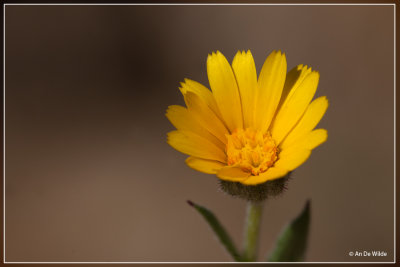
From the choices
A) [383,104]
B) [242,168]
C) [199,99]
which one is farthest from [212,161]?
[383,104]

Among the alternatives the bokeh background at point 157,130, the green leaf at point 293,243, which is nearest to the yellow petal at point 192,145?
the green leaf at point 293,243

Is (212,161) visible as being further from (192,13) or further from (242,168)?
(192,13)

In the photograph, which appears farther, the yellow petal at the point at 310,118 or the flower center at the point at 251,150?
the flower center at the point at 251,150

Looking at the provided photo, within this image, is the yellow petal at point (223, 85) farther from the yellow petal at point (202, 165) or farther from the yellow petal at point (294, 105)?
the yellow petal at point (202, 165)

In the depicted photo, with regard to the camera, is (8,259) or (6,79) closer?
(8,259)

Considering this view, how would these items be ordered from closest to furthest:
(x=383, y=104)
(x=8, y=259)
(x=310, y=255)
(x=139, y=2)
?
(x=8, y=259) < (x=310, y=255) < (x=383, y=104) < (x=139, y=2)

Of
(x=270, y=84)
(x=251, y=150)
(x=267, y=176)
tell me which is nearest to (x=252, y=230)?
(x=251, y=150)

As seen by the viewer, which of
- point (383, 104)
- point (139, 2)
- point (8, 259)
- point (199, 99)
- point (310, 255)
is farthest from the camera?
point (139, 2)
